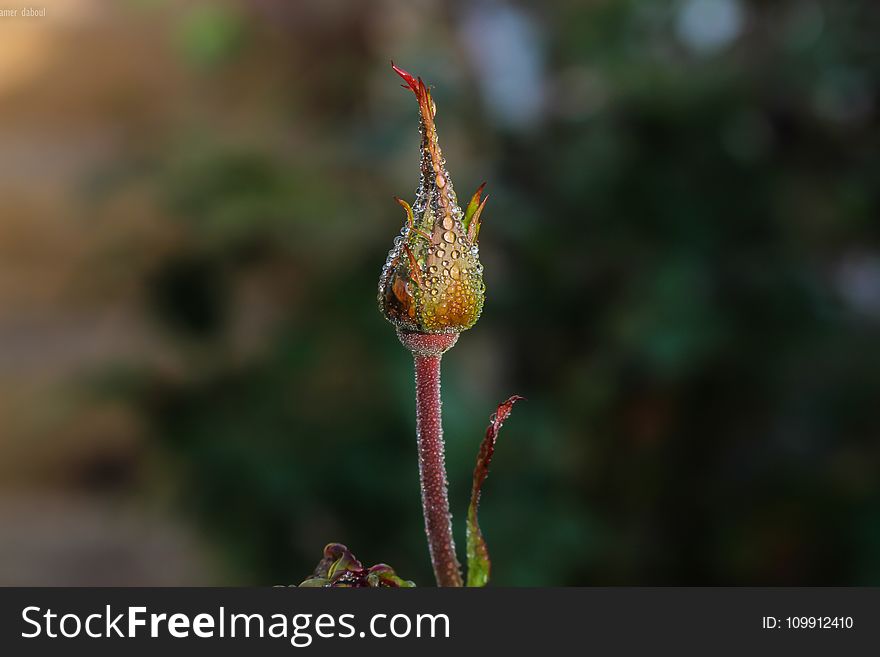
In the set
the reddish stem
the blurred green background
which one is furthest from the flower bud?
the blurred green background

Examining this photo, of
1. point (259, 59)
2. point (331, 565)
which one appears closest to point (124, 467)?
point (259, 59)

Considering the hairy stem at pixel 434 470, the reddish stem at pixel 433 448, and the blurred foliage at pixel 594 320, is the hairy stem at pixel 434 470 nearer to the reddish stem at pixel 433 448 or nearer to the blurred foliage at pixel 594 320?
the reddish stem at pixel 433 448

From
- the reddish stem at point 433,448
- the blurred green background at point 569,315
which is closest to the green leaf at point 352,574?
the reddish stem at point 433,448

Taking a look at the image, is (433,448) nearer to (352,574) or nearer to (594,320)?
(352,574)

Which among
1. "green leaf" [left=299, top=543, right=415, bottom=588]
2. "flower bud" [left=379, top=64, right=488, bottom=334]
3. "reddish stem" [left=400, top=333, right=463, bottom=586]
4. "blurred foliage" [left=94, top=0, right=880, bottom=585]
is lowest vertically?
"green leaf" [left=299, top=543, right=415, bottom=588]

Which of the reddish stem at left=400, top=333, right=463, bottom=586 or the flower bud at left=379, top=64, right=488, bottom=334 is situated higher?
the flower bud at left=379, top=64, right=488, bottom=334

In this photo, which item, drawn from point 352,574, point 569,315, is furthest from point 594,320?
point 352,574

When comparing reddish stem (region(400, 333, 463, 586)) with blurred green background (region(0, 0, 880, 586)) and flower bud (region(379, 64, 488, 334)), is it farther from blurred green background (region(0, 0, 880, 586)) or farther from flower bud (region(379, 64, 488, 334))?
blurred green background (region(0, 0, 880, 586))
